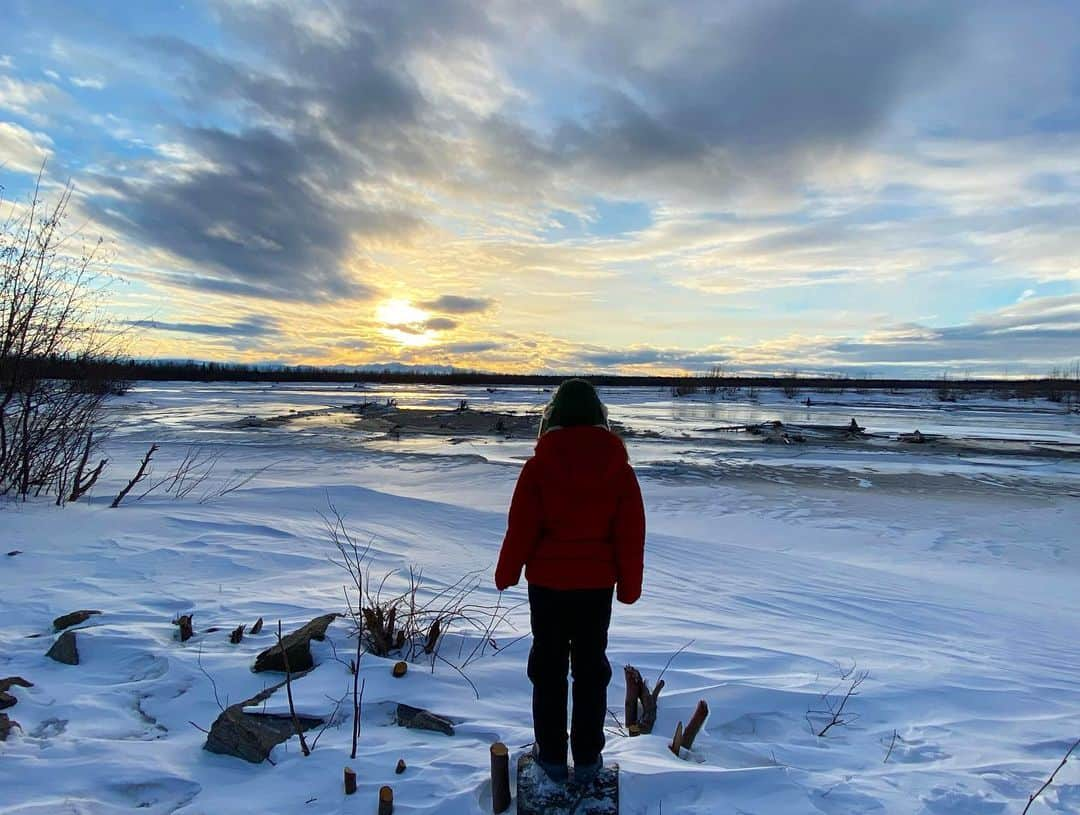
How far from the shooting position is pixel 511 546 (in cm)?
259

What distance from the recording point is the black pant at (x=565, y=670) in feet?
8.50

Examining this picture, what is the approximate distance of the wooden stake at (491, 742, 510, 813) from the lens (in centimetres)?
243

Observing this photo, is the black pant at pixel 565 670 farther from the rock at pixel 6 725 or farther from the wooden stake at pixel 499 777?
the rock at pixel 6 725

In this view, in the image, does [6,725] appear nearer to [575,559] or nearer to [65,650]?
[65,650]

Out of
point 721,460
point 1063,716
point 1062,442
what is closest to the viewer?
point 1063,716

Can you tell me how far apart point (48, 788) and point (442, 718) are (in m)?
1.61

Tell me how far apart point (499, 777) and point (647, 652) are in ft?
6.41

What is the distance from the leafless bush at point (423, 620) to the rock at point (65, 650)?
5.06 ft

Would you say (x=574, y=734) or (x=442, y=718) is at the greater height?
(x=574, y=734)

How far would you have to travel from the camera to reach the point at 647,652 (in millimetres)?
4172

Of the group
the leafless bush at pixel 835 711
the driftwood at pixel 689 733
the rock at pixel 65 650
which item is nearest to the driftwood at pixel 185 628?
the rock at pixel 65 650

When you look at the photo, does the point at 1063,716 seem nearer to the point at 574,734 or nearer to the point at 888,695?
the point at 888,695

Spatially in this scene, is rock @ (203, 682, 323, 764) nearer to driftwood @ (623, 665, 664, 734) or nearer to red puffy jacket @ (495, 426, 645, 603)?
red puffy jacket @ (495, 426, 645, 603)

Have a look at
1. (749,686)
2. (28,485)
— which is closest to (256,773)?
(749,686)
